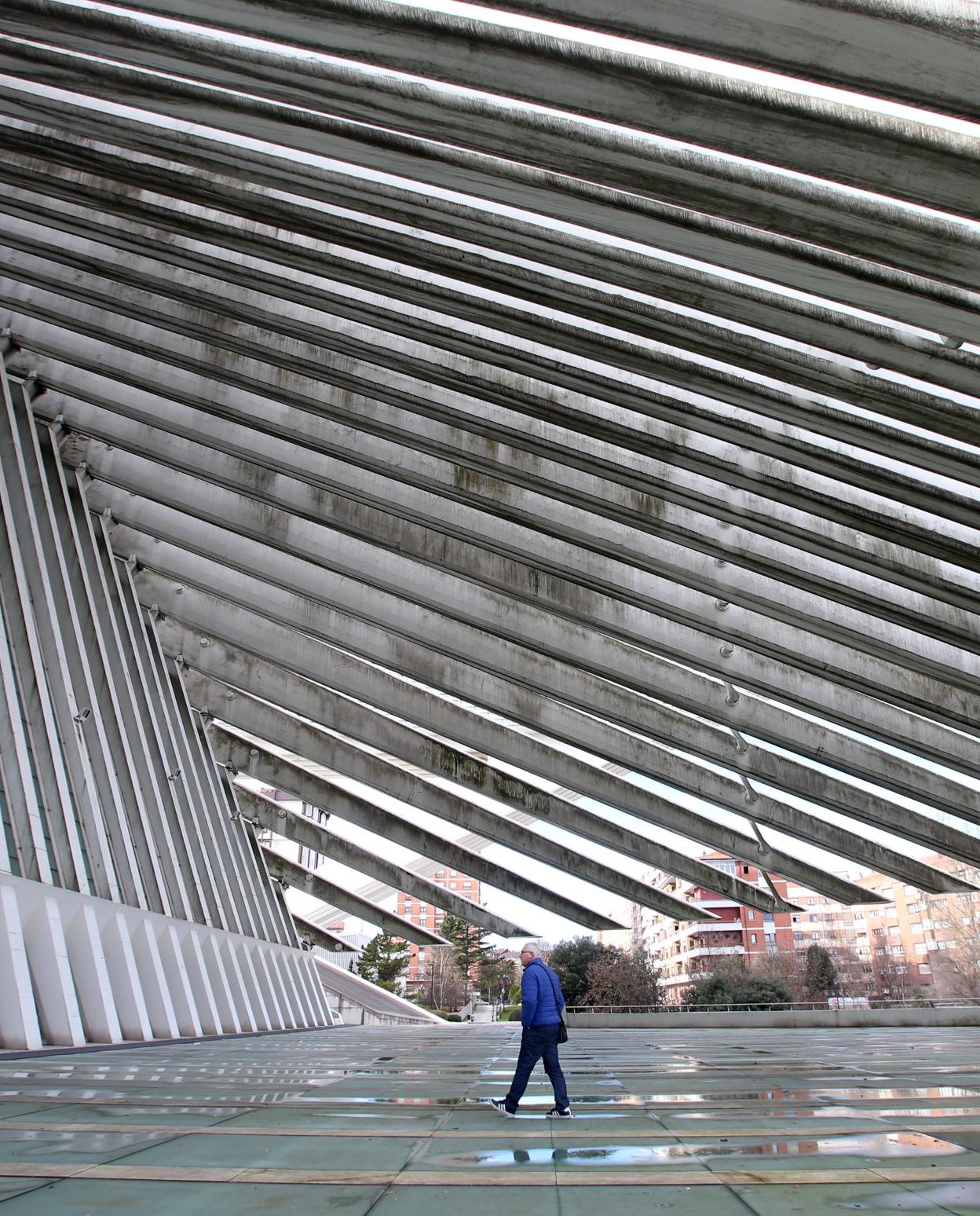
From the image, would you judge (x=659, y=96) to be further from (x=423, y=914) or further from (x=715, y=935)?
(x=423, y=914)

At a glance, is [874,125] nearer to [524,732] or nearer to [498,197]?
[498,197]

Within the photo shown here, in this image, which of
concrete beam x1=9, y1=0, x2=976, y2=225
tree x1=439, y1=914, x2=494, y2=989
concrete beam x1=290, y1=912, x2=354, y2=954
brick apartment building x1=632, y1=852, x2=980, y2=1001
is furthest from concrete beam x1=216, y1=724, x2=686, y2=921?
tree x1=439, y1=914, x2=494, y2=989

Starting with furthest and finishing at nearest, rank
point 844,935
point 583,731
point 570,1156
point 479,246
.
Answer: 1. point 844,935
2. point 583,731
3. point 479,246
4. point 570,1156

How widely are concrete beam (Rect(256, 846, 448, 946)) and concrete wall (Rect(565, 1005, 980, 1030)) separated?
579cm

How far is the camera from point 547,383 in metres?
9.58

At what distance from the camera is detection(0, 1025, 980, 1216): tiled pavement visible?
133 inches

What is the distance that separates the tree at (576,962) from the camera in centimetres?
3195

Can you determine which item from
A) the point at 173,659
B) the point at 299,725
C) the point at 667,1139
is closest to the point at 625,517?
the point at 667,1139

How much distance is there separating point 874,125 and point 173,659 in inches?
704

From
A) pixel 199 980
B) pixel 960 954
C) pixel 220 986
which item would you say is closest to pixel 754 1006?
pixel 220 986

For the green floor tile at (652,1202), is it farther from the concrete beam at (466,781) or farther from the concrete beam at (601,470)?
the concrete beam at (466,781)

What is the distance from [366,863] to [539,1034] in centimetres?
1733

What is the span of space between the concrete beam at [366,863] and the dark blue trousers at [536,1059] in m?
15.1

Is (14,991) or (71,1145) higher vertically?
(71,1145)
